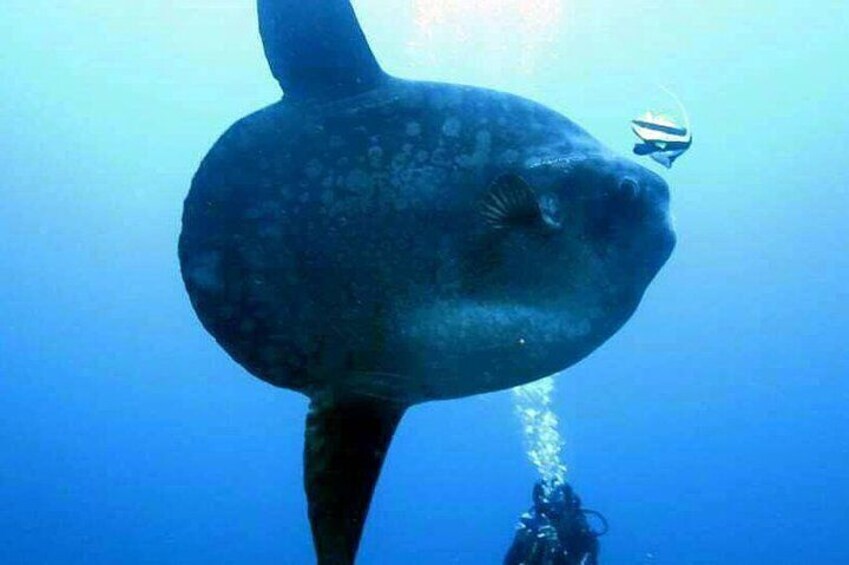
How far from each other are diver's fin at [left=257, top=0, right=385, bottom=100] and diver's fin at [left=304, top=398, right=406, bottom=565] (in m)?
1.06

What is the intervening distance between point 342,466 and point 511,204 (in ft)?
3.62

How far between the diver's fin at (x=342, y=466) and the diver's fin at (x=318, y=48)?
1.06 m

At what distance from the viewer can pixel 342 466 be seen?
2.70m

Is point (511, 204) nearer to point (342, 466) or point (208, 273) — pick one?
point (208, 273)

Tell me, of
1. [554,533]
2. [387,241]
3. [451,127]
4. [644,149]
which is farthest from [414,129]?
[554,533]

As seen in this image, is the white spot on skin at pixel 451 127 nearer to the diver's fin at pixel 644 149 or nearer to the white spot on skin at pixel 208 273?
the white spot on skin at pixel 208 273

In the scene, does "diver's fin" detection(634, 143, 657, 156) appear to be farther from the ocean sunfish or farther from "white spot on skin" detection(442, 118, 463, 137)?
"white spot on skin" detection(442, 118, 463, 137)

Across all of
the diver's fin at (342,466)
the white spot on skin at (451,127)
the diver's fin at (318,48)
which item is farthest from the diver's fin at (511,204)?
the diver's fin at (342,466)

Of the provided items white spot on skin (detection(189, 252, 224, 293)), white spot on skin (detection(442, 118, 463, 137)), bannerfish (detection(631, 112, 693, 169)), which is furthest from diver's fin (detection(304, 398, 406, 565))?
bannerfish (detection(631, 112, 693, 169))

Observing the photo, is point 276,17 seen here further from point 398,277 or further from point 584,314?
point 584,314

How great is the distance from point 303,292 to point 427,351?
426mm

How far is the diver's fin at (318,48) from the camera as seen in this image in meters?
2.61

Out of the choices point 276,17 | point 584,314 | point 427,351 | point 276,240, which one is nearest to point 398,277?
point 427,351

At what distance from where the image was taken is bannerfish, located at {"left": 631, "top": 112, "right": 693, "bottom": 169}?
171 inches
